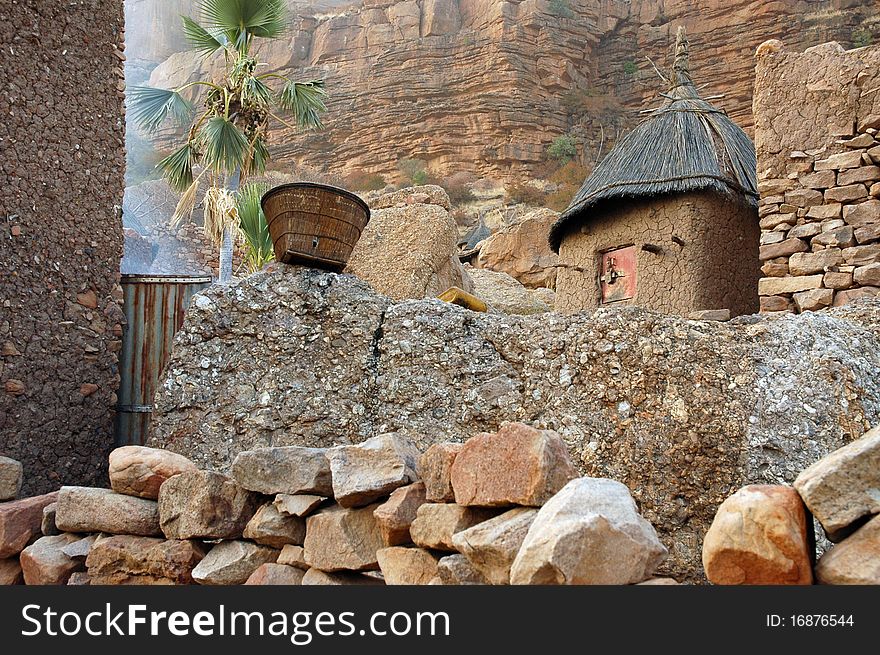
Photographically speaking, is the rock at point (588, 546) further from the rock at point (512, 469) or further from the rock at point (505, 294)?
the rock at point (505, 294)

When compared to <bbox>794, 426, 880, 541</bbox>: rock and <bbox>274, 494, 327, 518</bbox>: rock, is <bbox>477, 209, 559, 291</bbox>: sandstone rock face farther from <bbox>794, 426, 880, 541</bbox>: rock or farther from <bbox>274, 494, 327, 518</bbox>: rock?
<bbox>794, 426, 880, 541</bbox>: rock

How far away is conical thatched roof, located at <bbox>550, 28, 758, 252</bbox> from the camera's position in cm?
863

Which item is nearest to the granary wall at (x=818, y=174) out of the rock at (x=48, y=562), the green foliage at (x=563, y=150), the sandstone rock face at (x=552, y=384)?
the sandstone rock face at (x=552, y=384)

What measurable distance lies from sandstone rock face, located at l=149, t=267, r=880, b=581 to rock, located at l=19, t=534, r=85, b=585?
825mm

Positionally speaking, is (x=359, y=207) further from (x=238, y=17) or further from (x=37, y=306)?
(x=238, y=17)

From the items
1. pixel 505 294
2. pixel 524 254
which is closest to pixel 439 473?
pixel 505 294

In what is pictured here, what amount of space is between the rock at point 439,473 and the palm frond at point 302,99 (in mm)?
10092

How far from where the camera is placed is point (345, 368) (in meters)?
4.14

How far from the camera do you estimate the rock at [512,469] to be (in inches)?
89.4

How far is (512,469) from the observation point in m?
2.34

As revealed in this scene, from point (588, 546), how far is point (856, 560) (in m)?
0.60

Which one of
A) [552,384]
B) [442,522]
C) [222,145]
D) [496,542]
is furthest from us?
[222,145]

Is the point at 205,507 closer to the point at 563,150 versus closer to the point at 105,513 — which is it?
the point at 105,513

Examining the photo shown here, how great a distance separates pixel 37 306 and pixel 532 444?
3724mm
